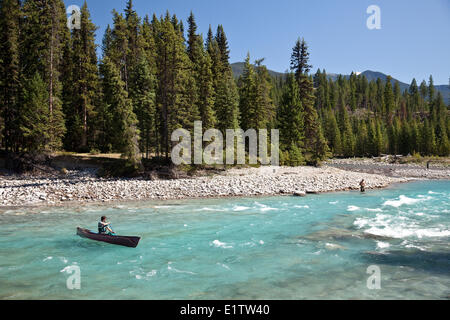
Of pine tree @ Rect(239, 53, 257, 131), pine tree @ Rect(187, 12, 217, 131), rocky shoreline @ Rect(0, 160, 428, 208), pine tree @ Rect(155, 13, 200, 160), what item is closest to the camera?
rocky shoreline @ Rect(0, 160, 428, 208)

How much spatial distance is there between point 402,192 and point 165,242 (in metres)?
23.9

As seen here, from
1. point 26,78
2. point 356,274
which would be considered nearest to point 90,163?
point 26,78

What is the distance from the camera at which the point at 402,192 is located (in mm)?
27781

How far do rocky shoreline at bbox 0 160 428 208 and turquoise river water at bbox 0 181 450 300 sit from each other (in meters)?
2.73

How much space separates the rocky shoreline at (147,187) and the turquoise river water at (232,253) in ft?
Result: 8.97

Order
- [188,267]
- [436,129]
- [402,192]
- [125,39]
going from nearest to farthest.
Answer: [188,267]
[402,192]
[125,39]
[436,129]

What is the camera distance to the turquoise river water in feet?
29.1

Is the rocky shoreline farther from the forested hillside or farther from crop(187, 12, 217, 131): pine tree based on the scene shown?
crop(187, 12, 217, 131): pine tree

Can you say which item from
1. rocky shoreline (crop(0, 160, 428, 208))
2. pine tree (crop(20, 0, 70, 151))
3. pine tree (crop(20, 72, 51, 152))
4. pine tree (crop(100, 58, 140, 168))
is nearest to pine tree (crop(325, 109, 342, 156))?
rocky shoreline (crop(0, 160, 428, 208))

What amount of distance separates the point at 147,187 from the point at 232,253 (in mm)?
15201

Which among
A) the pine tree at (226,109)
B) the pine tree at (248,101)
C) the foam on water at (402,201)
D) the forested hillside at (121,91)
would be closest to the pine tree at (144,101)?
the forested hillside at (121,91)

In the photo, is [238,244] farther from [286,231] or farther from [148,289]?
[148,289]

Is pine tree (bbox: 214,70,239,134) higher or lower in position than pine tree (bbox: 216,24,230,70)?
lower

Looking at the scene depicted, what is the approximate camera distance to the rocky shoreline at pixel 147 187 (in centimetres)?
2227
